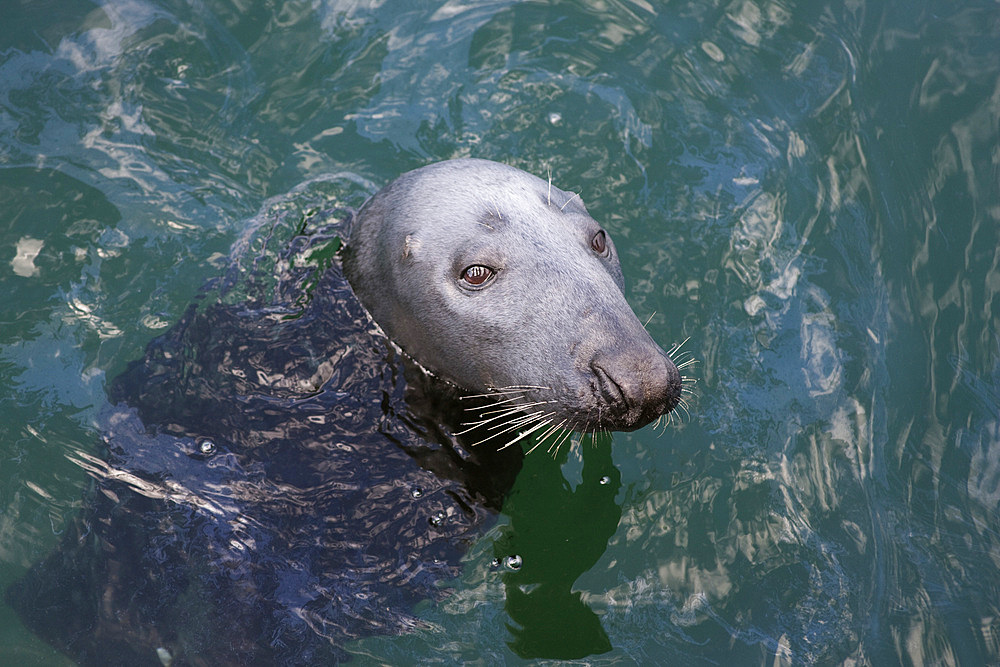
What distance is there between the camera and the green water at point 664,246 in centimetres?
515

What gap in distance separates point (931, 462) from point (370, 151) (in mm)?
4847

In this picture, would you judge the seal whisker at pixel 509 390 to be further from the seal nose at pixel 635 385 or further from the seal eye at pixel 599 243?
the seal eye at pixel 599 243

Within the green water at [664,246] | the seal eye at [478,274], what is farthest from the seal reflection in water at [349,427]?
the green water at [664,246]

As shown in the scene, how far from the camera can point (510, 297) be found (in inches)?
189

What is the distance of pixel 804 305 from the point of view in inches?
264

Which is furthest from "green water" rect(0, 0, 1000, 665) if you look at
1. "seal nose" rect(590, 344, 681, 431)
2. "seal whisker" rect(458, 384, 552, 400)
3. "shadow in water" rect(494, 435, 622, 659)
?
"seal nose" rect(590, 344, 681, 431)

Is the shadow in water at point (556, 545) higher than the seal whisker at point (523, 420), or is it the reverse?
the seal whisker at point (523, 420)

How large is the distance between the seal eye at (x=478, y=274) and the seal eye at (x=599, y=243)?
2.16ft

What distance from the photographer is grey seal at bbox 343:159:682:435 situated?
431 centimetres

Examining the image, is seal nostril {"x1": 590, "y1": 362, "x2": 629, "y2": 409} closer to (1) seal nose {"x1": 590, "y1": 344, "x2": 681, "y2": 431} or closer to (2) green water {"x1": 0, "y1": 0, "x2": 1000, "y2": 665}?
(1) seal nose {"x1": 590, "y1": 344, "x2": 681, "y2": 431}

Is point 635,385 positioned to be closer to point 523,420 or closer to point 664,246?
point 523,420

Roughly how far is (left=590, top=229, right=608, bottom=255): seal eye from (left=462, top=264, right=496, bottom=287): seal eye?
26.0 inches

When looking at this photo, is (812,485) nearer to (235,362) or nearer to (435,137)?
(235,362)

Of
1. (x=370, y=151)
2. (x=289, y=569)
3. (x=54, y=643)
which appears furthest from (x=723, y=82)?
(x=54, y=643)
